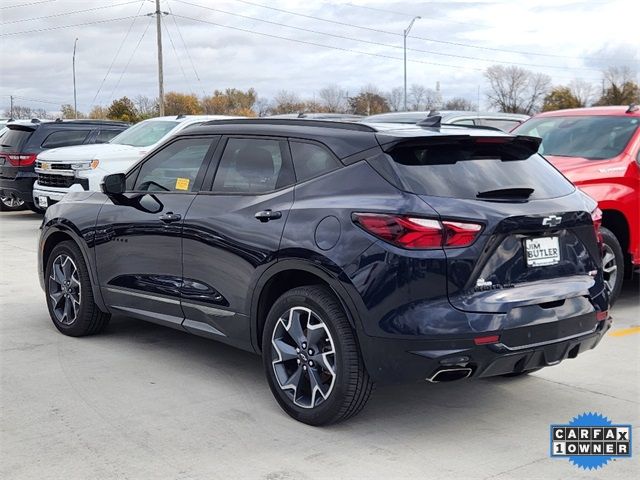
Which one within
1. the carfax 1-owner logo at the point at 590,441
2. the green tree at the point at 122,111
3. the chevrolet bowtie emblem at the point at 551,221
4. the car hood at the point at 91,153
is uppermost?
the green tree at the point at 122,111

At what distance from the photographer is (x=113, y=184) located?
6098 millimetres

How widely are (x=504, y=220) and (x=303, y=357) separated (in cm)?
136

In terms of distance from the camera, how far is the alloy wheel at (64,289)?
669 centimetres

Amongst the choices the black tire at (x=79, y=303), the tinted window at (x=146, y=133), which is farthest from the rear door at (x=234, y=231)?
the tinted window at (x=146, y=133)

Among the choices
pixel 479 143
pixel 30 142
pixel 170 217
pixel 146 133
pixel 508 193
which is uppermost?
pixel 146 133

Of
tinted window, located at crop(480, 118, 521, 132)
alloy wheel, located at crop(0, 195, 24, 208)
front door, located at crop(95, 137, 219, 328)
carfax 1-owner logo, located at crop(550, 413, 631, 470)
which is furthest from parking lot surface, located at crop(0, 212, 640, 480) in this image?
alloy wheel, located at crop(0, 195, 24, 208)

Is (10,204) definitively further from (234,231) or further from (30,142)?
(234,231)

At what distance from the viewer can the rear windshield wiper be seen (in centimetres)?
453

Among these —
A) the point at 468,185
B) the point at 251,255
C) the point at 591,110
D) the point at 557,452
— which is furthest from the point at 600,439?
the point at 591,110

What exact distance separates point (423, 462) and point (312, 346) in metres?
0.89

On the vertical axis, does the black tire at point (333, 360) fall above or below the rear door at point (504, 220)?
below

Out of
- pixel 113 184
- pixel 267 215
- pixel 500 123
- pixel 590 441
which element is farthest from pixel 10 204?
pixel 590 441

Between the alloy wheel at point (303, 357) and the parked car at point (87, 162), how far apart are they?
8949mm

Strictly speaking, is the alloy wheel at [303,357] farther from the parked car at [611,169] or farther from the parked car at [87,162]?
the parked car at [87,162]
